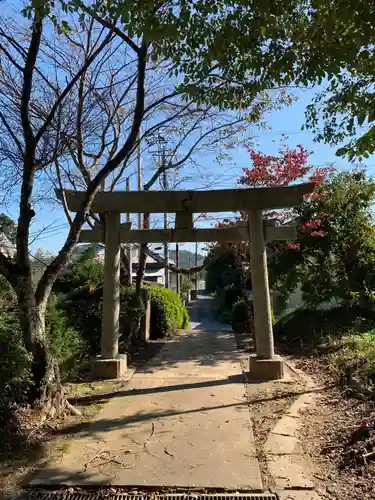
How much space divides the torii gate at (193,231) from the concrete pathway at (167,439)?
1.96 feet

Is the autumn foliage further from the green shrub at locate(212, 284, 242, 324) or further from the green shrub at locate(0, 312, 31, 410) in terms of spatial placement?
the green shrub at locate(212, 284, 242, 324)

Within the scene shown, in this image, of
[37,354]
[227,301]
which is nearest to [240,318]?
[227,301]

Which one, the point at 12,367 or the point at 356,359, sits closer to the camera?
the point at 12,367

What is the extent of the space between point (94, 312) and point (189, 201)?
4.19 metres

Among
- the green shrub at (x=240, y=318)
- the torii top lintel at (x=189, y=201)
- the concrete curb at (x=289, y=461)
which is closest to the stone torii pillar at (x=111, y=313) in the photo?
the torii top lintel at (x=189, y=201)

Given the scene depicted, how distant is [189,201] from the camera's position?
7.56 m

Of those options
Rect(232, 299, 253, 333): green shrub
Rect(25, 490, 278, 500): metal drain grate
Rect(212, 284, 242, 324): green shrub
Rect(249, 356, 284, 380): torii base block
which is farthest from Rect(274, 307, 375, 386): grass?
Rect(212, 284, 242, 324): green shrub

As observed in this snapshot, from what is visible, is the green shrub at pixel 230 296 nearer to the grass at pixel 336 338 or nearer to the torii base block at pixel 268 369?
the grass at pixel 336 338

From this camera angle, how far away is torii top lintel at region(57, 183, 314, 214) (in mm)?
7336

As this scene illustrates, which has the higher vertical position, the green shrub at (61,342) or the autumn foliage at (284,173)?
the autumn foliage at (284,173)

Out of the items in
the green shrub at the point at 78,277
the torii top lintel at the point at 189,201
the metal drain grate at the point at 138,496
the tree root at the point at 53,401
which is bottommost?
the metal drain grate at the point at 138,496

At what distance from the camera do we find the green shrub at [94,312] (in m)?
10.1

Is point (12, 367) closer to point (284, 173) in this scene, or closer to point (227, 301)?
point (284, 173)

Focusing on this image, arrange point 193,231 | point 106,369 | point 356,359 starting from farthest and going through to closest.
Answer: point 193,231
point 106,369
point 356,359
